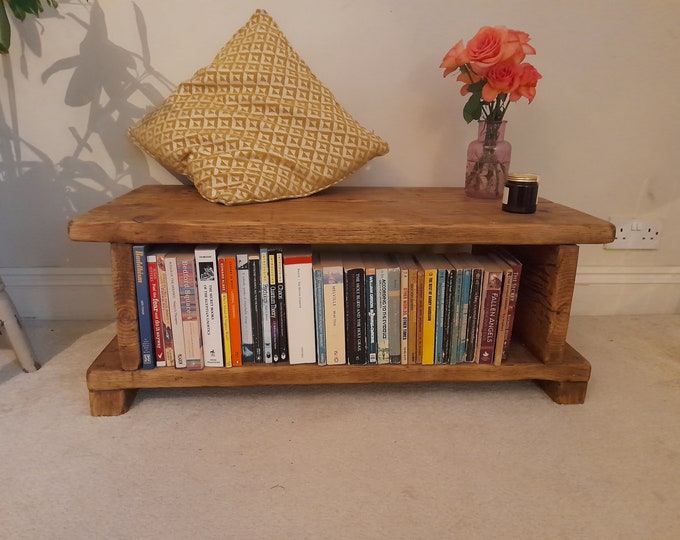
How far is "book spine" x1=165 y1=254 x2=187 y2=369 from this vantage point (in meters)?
0.97

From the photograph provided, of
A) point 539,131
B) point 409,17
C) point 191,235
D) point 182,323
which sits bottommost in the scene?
point 182,323

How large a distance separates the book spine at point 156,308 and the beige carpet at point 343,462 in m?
0.12

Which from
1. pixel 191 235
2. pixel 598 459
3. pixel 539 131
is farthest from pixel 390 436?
pixel 539 131

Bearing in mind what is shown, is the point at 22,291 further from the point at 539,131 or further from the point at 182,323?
the point at 539,131

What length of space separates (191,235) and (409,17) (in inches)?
32.2

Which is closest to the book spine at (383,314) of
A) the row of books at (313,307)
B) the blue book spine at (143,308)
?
the row of books at (313,307)

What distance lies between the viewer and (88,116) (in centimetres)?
133

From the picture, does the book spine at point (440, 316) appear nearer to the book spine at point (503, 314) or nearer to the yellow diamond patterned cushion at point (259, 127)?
the book spine at point (503, 314)

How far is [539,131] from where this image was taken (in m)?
1.41

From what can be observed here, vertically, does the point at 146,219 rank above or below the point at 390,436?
above

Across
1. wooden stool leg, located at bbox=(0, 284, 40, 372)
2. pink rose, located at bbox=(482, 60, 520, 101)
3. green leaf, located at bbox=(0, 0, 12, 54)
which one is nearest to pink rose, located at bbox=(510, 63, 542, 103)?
pink rose, located at bbox=(482, 60, 520, 101)

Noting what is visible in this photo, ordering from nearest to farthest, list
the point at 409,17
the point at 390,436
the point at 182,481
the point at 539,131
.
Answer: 1. the point at 182,481
2. the point at 390,436
3. the point at 409,17
4. the point at 539,131

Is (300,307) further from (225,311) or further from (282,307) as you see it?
(225,311)

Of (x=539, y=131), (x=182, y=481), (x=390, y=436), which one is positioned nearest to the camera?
(x=182, y=481)
